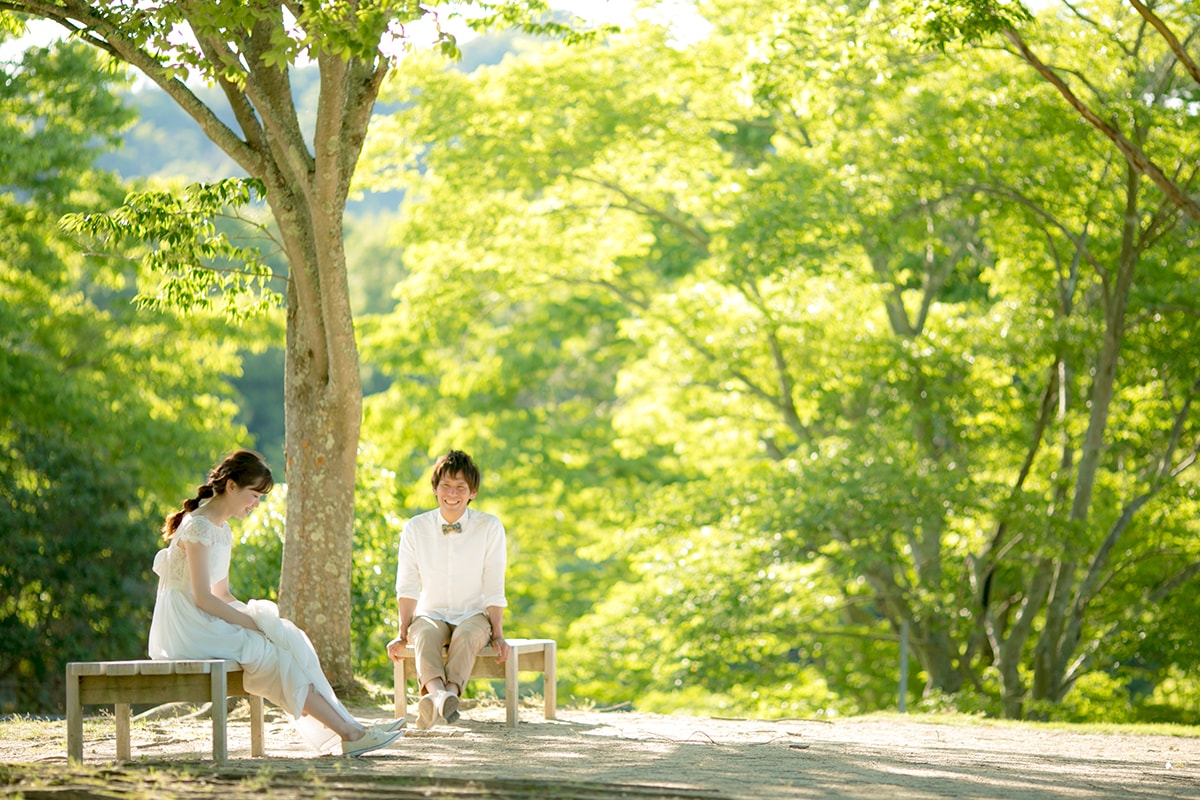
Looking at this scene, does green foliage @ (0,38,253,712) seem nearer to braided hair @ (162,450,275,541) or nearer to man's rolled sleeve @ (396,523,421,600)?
man's rolled sleeve @ (396,523,421,600)

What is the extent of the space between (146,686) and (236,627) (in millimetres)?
409

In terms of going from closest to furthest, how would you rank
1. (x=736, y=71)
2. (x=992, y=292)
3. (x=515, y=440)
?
(x=736, y=71) < (x=992, y=292) < (x=515, y=440)

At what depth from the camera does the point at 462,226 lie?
626 inches

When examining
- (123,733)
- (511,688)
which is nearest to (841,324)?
(511,688)

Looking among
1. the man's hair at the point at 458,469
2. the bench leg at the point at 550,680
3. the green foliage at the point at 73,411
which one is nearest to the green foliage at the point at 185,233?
the man's hair at the point at 458,469

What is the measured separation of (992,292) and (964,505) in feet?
10.0

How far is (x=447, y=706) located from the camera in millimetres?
6004

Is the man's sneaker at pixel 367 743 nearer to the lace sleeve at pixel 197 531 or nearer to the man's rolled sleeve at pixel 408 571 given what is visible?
the lace sleeve at pixel 197 531

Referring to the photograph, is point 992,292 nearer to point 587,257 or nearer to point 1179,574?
point 1179,574

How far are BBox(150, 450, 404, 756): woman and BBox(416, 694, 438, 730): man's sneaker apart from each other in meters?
0.73

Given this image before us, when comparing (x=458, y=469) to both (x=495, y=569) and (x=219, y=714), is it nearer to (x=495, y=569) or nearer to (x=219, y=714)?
(x=495, y=569)

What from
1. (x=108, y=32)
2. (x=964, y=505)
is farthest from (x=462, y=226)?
(x=108, y=32)

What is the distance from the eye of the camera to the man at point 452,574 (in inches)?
249

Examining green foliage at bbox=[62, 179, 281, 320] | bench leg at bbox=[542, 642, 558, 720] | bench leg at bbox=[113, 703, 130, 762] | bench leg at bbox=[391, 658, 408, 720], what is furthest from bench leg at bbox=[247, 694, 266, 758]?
green foliage at bbox=[62, 179, 281, 320]
